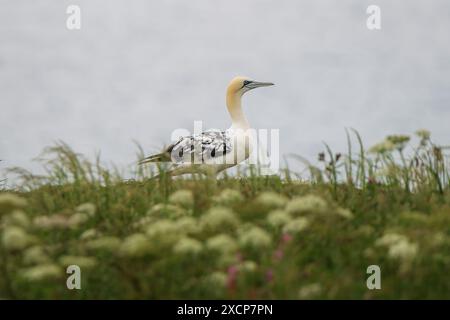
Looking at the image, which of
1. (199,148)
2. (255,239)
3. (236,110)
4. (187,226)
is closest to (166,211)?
(187,226)

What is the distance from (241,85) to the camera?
11742 mm

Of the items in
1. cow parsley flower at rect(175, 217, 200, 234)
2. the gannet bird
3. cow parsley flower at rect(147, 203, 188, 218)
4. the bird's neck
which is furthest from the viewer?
the bird's neck

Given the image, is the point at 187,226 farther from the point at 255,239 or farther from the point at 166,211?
the point at 166,211

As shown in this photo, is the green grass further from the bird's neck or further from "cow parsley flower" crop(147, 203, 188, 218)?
the bird's neck

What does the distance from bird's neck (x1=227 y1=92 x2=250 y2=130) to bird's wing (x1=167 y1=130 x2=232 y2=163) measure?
0.91 m

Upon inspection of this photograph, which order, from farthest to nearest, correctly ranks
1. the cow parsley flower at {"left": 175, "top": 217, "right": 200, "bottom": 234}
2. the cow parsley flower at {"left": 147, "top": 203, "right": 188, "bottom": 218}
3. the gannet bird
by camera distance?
the gannet bird → the cow parsley flower at {"left": 147, "top": 203, "right": 188, "bottom": 218} → the cow parsley flower at {"left": 175, "top": 217, "right": 200, "bottom": 234}

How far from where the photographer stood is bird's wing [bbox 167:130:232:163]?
34.0 feet

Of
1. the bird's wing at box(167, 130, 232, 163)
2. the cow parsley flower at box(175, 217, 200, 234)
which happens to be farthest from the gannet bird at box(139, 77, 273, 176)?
the cow parsley flower at box(175, 217, 200, 234)

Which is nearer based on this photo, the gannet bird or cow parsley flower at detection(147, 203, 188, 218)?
cow parsley flower at detection(147, 203, 188, 218)

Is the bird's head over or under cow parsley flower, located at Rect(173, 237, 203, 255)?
over

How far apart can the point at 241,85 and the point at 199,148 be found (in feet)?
6.36
